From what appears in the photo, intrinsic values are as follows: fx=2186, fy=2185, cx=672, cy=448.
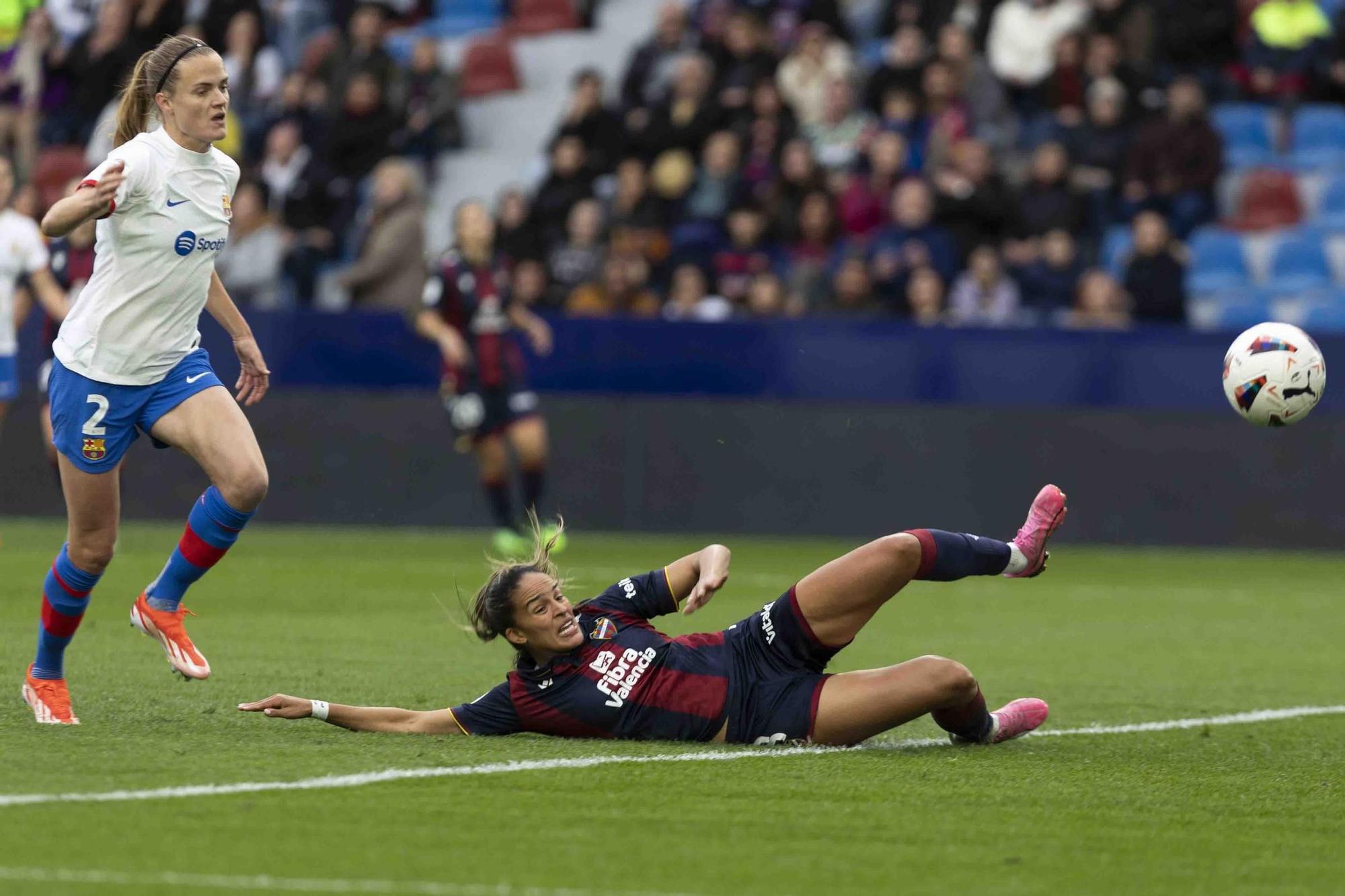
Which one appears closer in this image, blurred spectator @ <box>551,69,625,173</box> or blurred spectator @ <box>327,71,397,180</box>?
blurred spectator @ <box>551,69,625,173</box>

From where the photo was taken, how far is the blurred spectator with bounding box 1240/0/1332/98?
18812mm

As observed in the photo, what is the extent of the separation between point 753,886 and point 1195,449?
42.0 ft

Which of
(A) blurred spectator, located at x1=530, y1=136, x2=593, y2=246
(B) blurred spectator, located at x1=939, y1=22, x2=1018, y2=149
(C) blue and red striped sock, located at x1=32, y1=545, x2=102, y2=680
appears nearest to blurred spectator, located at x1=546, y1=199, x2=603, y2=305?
(A) blurred spectator, located at x1=530, y1=136, x2=593, y2=246

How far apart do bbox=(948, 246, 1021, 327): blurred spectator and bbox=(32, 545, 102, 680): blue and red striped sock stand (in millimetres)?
11277

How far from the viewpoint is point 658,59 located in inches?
821

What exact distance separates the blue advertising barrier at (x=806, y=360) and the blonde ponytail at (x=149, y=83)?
10.3m

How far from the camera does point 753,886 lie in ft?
16.2

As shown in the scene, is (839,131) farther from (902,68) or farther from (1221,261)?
(1221,261)

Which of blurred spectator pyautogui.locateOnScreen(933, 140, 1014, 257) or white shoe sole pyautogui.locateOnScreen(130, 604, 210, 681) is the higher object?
blurred spectator pyautogui.locateOnScreen(933, 140, 1014, 257)

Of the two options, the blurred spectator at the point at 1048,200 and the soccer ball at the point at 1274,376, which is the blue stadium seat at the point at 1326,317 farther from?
the soccer ball at the point at 1274,376

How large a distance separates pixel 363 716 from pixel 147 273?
5.38 ft

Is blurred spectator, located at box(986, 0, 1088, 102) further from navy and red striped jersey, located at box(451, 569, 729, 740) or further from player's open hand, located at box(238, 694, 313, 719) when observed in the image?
player's open hand, located at box(238, 694, 313, 719)

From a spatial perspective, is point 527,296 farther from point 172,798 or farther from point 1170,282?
point 172,798

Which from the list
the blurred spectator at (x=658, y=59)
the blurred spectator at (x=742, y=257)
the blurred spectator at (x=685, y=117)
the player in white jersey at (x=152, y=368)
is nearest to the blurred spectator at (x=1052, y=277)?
the blurred spectator at (x=742, y=257)
